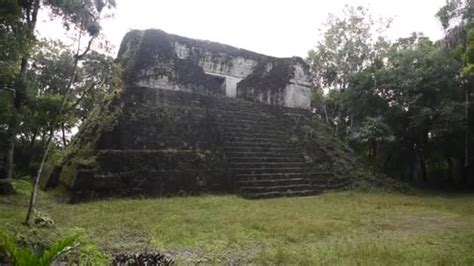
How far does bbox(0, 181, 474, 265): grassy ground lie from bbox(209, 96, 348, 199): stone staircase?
713mm

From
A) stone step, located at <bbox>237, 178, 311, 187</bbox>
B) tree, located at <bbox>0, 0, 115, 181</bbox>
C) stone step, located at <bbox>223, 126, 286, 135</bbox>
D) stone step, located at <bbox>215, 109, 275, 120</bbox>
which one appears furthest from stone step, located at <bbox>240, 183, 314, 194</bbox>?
tree, located at <bbox>0, 0, 115, 181</bbox>

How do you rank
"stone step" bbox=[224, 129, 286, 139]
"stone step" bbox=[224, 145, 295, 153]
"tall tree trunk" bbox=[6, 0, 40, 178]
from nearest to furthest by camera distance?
"tall tree trunk" bbox=[6, 0, 40, 178] < "stone step" bbox=[224, 145, 295, 153] < "stone step" bbox=[224, 129, 286, 139]

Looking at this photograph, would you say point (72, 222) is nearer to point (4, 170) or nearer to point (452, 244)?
point (4, 170)

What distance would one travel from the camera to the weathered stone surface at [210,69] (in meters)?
9.32

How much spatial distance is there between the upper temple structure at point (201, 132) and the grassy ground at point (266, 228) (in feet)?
2.06

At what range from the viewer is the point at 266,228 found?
17.3 ft

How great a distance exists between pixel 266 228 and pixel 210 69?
23.5ft

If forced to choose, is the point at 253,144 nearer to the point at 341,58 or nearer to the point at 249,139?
the point at 249,139

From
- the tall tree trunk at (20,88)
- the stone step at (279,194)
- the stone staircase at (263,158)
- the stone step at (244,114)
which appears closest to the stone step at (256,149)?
the stone staircase at (263,158)

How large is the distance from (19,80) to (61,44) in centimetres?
243

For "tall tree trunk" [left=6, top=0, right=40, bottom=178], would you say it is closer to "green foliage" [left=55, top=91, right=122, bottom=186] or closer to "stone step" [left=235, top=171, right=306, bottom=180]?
"green foliage" [left=55, top=91, right=122, bottom=186]

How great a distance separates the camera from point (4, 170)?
7461 millimetres

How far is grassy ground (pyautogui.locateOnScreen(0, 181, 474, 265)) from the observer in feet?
13.1

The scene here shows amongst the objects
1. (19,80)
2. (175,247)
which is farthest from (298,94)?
(175,247)
